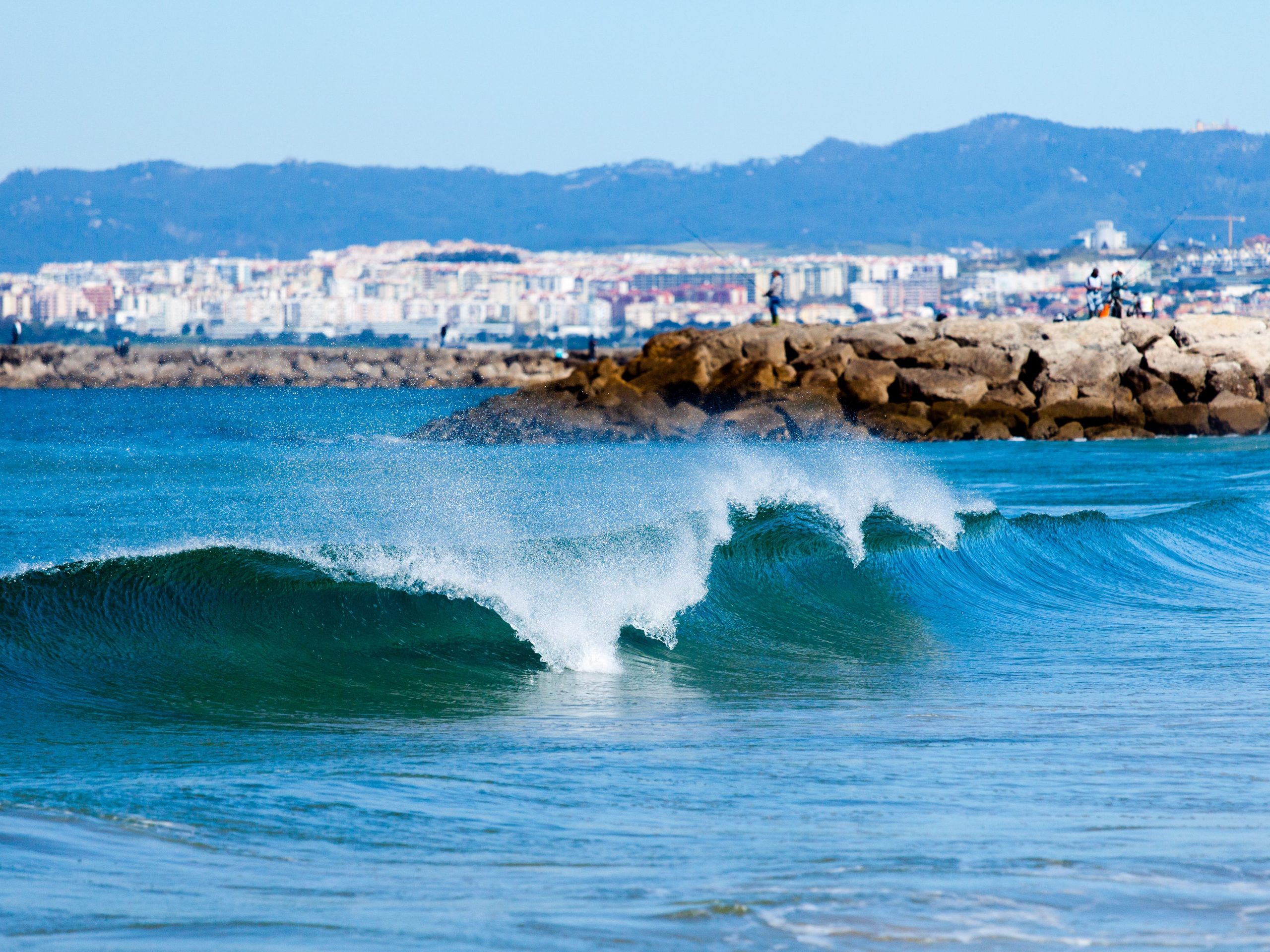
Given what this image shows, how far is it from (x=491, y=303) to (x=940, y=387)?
458 ft

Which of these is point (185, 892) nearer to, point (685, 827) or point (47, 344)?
point (685, 827)

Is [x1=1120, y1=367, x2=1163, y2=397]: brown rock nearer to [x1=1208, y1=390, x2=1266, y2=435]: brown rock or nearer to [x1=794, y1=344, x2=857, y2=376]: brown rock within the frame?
[x1=1208, y1=390, x2=1266, y2=435]: brown rock

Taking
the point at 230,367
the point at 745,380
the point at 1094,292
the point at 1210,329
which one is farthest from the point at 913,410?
the point at 230,367

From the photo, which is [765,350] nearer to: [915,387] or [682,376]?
[682,376]

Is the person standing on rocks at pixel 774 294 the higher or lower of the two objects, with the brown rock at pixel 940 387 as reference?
higher

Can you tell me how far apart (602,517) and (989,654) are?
8793mm

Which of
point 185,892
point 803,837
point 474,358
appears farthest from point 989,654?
point 474,358

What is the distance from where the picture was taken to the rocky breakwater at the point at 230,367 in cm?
7869

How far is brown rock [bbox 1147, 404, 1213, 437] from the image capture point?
1303 inches

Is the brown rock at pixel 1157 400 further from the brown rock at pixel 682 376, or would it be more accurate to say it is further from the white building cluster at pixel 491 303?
the white building cluster at pixel 491 303

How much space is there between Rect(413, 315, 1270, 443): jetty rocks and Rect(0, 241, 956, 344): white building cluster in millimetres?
99423


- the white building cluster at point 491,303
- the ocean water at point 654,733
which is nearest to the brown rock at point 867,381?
the ocean water at point 654,733

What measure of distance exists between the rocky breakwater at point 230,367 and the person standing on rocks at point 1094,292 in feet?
132

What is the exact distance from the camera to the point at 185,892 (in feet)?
13.9
